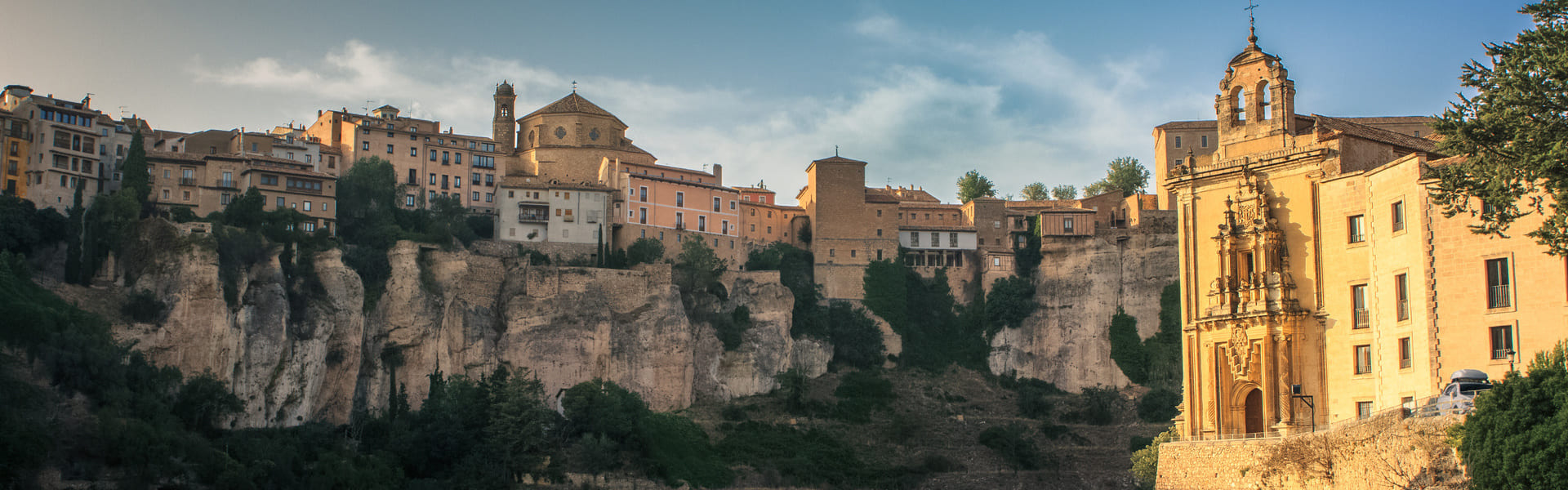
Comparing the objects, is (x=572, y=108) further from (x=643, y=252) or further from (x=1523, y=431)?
(x=1523, y=431)

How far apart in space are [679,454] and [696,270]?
1311 cm

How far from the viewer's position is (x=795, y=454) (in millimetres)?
65625

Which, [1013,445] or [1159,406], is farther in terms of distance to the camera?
[1159,406]

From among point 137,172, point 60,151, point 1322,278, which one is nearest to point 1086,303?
point 1322,278

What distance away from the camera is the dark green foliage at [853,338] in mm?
75312

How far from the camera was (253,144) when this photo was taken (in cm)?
7200

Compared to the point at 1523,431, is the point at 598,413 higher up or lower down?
lower down

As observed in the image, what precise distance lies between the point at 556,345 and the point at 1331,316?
4076 cm

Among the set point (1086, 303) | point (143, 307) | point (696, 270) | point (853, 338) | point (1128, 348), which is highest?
point (696, 270)

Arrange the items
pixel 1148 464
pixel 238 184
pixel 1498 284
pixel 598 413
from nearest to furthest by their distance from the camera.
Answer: pixel 1498 284, pixel 1148 464, pixel 598 413, pixel 238 184

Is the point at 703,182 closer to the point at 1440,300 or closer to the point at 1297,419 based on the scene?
the point at 1297,419

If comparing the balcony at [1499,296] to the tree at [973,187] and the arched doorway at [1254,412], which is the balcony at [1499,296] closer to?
the arched doorway at [1254,412]

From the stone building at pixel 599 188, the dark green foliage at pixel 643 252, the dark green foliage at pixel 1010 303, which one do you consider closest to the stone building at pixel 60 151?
the stone building at pixel 599 188

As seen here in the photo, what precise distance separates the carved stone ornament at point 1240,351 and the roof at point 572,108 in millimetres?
50626
